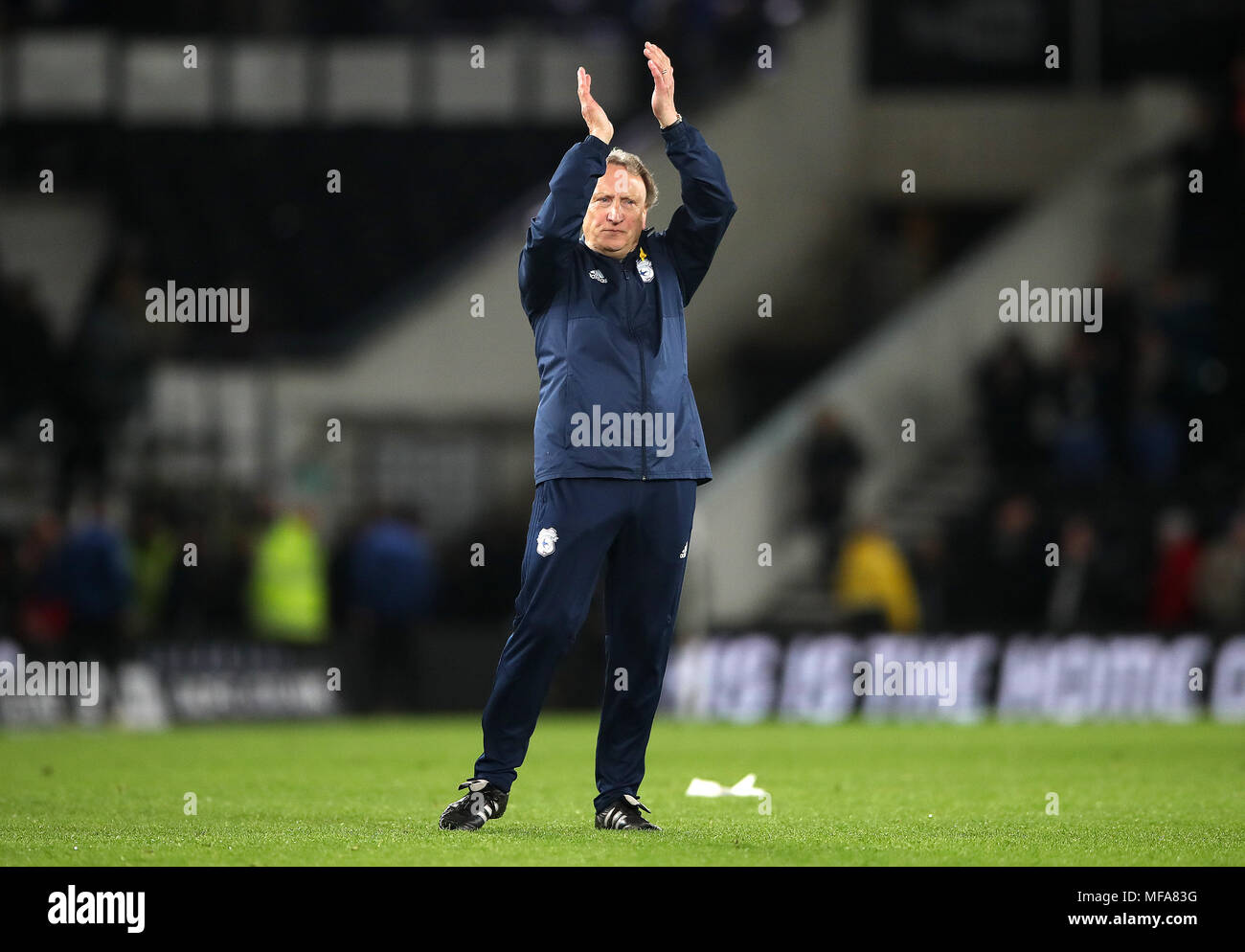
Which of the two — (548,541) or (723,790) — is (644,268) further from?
(723,790)

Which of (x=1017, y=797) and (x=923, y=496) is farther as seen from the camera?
(x=923, y=496)

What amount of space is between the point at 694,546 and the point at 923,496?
12.4 ft

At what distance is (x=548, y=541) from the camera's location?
795 cm

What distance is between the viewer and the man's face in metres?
8.11

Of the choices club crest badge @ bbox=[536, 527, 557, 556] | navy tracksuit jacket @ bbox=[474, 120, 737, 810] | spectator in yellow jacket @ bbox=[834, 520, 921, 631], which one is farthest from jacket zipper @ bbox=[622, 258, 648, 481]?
spectator in yellow jacket @ bbox=[834, 520, 921, 631]

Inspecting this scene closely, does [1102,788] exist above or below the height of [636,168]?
below

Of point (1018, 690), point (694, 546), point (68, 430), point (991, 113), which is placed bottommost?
point (1018, 690)

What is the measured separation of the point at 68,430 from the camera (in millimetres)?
23531

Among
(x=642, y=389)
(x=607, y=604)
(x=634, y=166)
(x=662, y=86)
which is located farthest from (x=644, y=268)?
(x=607, y=604)

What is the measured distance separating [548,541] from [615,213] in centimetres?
135
